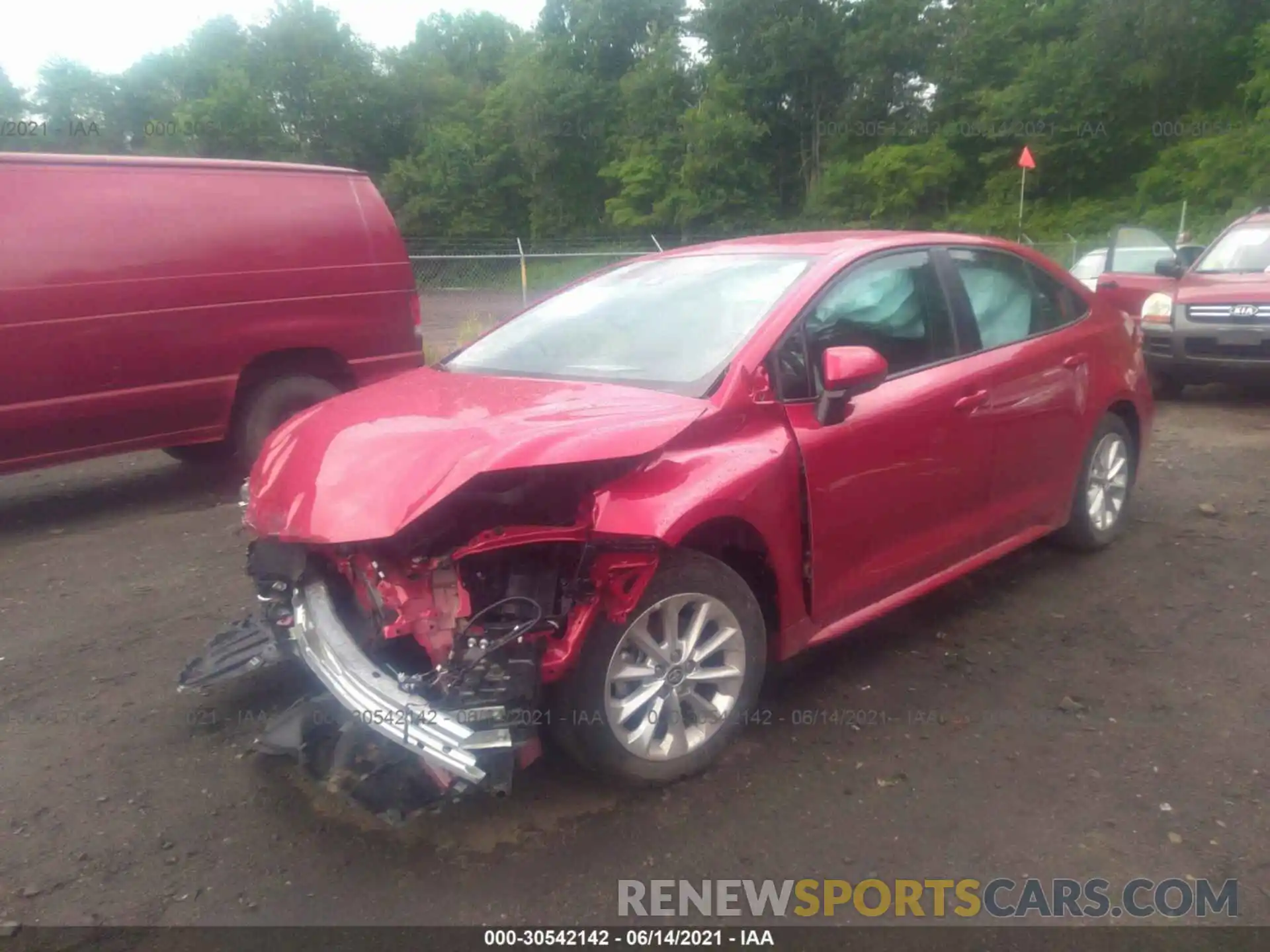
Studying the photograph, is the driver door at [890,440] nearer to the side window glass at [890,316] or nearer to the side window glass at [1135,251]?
the side window glass at [890,316]

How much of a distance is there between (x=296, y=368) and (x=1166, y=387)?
7791 millimetres

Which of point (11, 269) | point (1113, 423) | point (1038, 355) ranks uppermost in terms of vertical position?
point (11, 269)

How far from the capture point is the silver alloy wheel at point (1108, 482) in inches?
188

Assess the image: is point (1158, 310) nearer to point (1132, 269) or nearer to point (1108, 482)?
point (1132, 269)

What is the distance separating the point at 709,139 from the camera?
100 ft

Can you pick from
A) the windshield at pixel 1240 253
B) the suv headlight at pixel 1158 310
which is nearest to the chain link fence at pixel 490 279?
the windshield at pixel 1240 253

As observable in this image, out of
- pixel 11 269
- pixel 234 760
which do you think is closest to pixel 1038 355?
pixel 234 760

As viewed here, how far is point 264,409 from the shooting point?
6555 millimetres

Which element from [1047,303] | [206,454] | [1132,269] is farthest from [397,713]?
[1132,269]

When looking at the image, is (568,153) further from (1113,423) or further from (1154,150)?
(1113,423)

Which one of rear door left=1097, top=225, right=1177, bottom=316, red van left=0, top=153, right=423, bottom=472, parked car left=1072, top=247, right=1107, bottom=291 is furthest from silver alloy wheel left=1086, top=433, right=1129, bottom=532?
parked car left=1072, top=247, right=1107, bottom=291

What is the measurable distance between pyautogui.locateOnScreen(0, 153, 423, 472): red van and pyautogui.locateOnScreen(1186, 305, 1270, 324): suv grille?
6.44 metres

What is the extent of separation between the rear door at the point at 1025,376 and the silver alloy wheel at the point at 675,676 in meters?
1.56

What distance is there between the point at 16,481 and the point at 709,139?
26488mm
